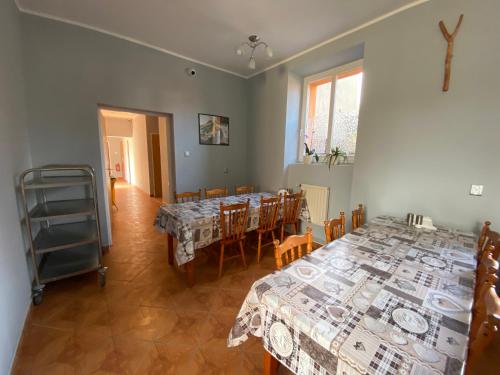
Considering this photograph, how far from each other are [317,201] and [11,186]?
10.8ft

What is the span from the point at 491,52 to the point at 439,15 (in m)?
0.57

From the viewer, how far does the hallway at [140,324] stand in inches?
53.6

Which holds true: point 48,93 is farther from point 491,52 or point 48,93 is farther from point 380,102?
point 491,52

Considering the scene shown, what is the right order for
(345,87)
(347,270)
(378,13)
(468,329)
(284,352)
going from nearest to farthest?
(468,329) → (284,352) → (347,270) → (378,13) → (345,87)

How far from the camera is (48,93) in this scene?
2.39m

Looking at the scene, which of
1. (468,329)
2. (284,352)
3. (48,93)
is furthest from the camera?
(48,93)

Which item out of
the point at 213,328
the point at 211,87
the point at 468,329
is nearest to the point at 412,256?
the point at 468,329

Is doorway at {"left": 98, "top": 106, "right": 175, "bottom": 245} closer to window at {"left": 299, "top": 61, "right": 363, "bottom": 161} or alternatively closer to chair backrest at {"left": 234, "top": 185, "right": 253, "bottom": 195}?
chair backrest at {"left": 234, "top": 185, "right": 253, "bottom": 195}

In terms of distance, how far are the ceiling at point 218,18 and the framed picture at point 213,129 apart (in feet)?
3.45

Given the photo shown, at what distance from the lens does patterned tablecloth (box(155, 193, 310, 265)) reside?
1.98 metres

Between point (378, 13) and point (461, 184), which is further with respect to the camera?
point (378, 13)

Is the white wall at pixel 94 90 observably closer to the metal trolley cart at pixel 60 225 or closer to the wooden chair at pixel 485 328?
the metal trolley cart at pixel 60 225

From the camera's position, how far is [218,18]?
2.34 meters

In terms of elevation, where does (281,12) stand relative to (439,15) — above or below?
above
